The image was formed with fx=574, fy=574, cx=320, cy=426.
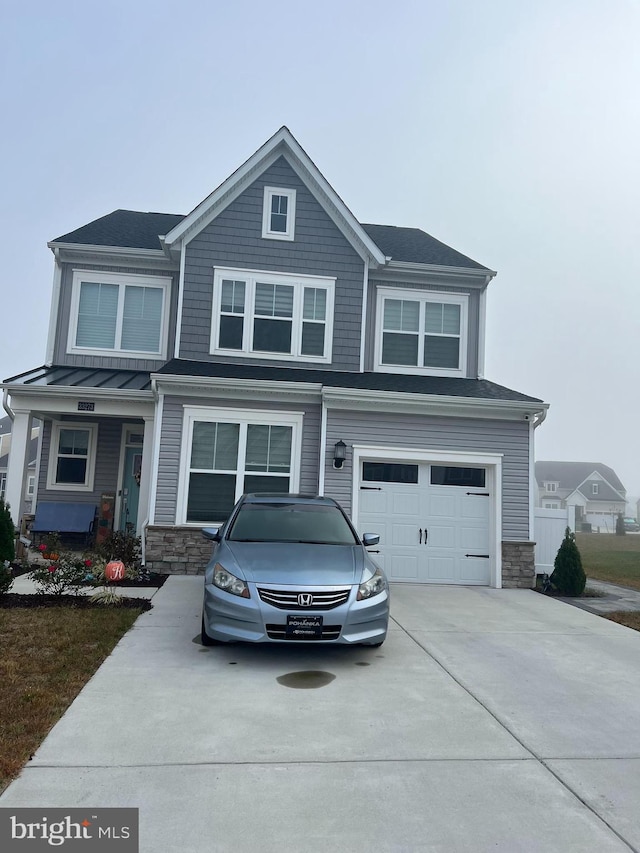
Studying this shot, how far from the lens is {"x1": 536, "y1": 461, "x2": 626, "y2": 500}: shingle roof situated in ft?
254

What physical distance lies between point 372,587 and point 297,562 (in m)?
0.81

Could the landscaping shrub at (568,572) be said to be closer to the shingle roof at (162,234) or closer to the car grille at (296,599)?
the shingle roof at (162,234)

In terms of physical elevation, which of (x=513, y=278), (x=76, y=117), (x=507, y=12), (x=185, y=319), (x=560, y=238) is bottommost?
(x=185, y=319)

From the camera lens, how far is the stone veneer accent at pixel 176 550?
1080 centimetres

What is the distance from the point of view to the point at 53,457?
14.2 metres

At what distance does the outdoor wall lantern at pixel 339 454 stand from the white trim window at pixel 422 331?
10.5ft

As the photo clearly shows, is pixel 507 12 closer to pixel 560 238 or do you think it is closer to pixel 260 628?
pixel 260 628

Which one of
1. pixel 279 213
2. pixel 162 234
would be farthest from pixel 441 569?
pixel 162 234

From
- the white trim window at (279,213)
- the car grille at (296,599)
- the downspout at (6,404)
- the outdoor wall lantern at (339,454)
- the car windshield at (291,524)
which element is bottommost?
the car grille at (296,599)

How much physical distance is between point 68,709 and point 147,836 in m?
1.94

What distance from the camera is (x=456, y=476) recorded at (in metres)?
11.5

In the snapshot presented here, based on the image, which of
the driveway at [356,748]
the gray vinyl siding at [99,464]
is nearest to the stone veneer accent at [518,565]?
the driveway at [356,748]

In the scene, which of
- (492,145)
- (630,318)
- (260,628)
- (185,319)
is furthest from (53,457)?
(630,318)
